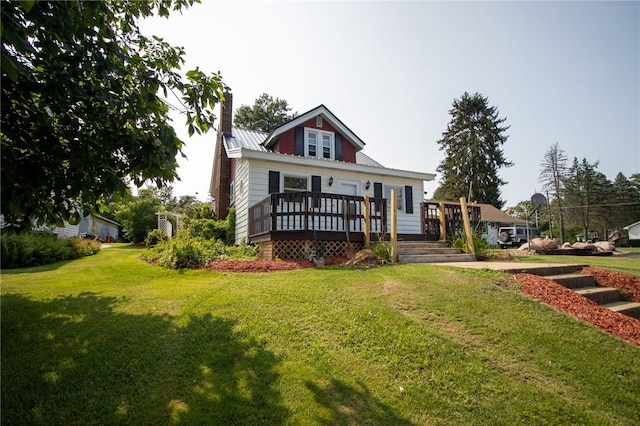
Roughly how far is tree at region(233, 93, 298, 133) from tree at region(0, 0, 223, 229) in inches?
1289

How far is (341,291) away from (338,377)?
230cm

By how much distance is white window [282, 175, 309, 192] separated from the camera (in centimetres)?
1234

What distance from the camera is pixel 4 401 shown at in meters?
2.55

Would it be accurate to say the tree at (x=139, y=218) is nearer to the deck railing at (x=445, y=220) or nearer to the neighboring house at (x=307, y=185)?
the neighboring house at (x=307, y=185)

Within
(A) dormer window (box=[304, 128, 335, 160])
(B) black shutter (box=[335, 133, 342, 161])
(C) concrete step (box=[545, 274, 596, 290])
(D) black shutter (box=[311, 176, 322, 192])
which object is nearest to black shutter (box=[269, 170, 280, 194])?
(D) black shutter (box=[311, 176, 322, 192])

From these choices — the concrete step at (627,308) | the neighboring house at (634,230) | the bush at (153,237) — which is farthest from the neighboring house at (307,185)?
the neighboring house at (634,230)

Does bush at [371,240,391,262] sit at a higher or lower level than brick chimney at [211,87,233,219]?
lower

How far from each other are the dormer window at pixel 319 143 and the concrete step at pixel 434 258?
7331mm

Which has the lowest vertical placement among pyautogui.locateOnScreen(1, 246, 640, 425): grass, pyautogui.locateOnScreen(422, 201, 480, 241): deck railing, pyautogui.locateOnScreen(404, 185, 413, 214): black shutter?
pyautogui.locateOnScreen(1, 246, 640, 425): grass

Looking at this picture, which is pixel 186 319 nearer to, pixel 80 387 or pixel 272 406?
pixel 80 387

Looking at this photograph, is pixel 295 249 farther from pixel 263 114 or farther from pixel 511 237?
pixel 263 114

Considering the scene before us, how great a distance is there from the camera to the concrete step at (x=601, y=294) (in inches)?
222

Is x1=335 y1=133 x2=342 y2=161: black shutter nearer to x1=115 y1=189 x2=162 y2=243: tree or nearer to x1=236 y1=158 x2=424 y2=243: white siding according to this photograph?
x1=236 y1=158 x2=424 y2=243: white siding

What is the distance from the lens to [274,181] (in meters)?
11.9
